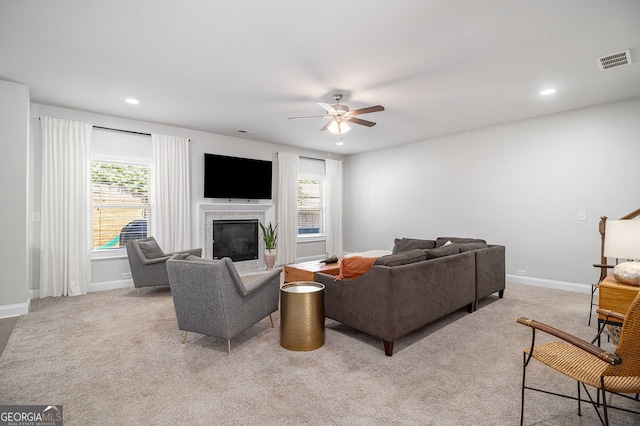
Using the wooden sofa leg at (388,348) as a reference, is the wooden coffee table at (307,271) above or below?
above

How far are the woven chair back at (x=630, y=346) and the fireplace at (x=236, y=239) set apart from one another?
567cm

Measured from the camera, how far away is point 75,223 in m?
4.61

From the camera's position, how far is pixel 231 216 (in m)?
6.25

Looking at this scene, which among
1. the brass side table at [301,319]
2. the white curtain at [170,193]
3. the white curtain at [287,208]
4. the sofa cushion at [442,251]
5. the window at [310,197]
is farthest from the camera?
the window at [310,197]

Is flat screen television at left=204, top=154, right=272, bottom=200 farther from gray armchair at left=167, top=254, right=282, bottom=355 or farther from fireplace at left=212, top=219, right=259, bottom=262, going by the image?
gray armchair at left=167, top=254, right=282, bottom=355

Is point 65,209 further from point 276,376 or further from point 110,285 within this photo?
point 276,376

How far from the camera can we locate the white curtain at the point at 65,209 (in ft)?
14.5

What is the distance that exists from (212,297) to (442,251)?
2.40 metres

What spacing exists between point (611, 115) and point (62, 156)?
26.2ft

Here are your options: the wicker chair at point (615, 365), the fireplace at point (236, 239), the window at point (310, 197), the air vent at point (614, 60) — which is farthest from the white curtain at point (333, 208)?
the wicker chair at point (615, 365)

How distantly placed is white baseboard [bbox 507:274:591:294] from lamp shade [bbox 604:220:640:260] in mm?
2272

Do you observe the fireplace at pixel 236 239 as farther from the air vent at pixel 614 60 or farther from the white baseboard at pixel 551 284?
the air vent at pixel 614 60

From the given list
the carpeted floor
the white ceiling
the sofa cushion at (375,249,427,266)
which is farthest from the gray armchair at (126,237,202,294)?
the sofa cushion at (375,249,427,266)

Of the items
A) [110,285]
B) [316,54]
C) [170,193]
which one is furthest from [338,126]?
[110,285]
